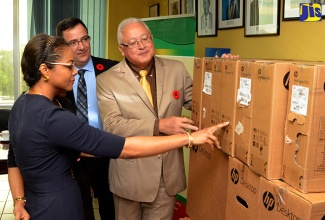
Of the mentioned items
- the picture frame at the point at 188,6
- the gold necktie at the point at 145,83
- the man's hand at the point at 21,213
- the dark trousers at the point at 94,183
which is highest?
the picture frame at the point at 188,6

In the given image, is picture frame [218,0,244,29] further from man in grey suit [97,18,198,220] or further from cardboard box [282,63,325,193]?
cardboard box [282,63,325,193]

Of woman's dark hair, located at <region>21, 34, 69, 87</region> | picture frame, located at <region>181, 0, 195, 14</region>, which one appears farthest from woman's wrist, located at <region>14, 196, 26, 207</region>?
picture frame, located at <region>181, 0, 195, 14</region>

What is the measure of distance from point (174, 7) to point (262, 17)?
6.00 feet

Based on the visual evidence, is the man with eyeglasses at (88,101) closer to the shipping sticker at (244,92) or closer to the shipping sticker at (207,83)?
the shipping sticker at (207,83)

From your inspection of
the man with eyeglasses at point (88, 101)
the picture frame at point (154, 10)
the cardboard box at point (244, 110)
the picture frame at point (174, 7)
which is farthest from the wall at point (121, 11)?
the cardboard box at point (244, 110)

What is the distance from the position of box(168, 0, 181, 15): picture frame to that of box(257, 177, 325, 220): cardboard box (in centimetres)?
268

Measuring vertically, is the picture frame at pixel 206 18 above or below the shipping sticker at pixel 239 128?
above

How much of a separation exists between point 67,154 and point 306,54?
114cm

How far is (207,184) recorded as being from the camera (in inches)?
66.6

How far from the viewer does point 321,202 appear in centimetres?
99

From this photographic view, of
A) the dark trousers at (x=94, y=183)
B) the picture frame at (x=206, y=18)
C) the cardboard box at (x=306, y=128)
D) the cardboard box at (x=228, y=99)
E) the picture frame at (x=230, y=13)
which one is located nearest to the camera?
the cardboard box at (x=306, y=128)

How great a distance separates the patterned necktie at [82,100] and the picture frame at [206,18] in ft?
3.47

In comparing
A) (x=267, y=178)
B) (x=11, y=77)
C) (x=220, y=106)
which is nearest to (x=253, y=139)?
(x=267, y=178)

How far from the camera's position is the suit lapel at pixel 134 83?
5.98 feet
